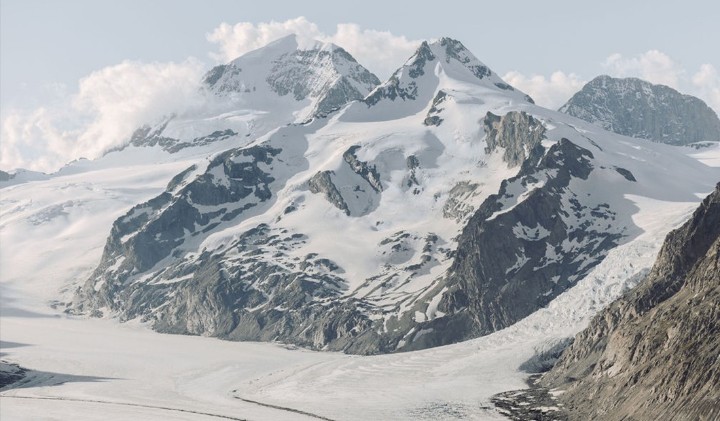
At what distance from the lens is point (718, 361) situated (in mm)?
199250

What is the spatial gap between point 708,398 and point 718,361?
9.17m

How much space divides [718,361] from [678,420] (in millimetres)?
12671

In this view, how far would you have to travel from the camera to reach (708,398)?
192875mm

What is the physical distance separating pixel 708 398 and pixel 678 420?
755 centimetres

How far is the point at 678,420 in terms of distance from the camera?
7776 inches
